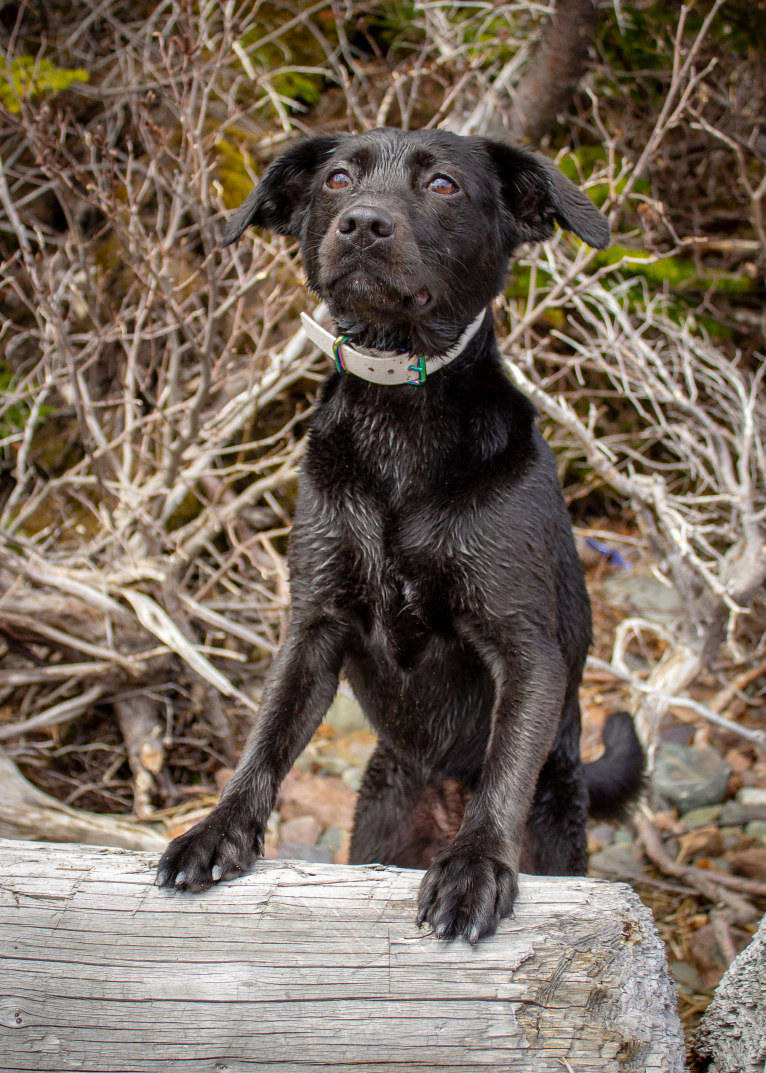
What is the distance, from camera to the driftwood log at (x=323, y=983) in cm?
170

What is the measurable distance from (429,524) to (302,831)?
6.00 feet

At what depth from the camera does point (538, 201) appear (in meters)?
2.72

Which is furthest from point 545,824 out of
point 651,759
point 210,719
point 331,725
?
point 331,725

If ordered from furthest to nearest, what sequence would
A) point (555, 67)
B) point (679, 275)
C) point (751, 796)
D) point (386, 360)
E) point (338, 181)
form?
point (679, 275), point (555, 67), point (751, 796), point (338, 181), point (386, 360)

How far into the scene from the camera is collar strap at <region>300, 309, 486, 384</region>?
8.31ft

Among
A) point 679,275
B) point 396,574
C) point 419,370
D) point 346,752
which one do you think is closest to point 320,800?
point 346,752

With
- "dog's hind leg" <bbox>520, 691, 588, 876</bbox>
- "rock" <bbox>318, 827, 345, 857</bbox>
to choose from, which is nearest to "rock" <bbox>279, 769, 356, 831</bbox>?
"rock" <bbox>318, 827, 345, 857</bbox>

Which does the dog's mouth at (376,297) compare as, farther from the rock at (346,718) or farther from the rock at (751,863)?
the rock at (346,718)

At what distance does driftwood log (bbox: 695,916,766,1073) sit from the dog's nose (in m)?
1.74

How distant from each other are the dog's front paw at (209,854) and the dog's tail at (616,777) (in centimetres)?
129

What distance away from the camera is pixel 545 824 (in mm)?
2705

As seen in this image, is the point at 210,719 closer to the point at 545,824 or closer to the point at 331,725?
the point at 331,725

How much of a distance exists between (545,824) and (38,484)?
8.56 feet

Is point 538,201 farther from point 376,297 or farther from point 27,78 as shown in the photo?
point 27,78
